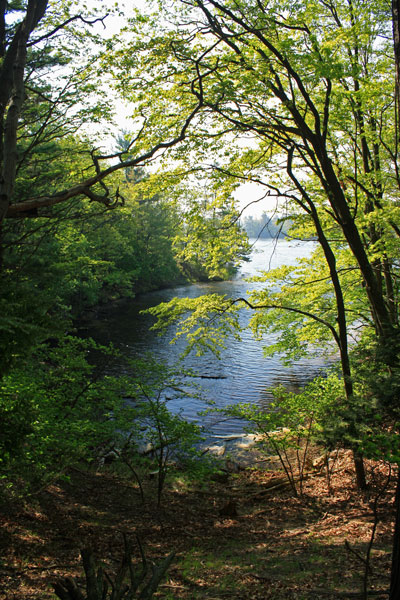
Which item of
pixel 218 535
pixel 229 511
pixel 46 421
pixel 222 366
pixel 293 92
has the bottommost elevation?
pixel 229 511

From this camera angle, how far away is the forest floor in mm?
4852

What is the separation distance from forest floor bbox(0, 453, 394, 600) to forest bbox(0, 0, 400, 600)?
43 mm

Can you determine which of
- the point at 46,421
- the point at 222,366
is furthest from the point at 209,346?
the point at 222,366

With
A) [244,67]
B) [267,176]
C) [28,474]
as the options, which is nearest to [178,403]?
[267,176]

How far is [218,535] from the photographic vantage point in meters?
7.37

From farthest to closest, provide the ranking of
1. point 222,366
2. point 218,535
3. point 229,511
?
point 222,366 < point 229,511 < point 218,535

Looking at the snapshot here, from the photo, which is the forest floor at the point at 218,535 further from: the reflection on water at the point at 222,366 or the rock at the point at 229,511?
the reflection on water at the point at 222,366

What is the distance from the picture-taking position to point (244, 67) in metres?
7.92

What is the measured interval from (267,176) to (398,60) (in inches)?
208

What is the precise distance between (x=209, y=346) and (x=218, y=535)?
11.1 ft

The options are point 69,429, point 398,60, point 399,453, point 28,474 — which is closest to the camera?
point 399,453

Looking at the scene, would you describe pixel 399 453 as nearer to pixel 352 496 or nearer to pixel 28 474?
pixel 28 474

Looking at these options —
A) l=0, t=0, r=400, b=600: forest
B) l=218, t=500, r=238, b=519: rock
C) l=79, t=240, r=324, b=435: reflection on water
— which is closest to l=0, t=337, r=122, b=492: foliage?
l=0, t=0, r=400, b=600: forest

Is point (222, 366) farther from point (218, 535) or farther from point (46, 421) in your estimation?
point (46, 421)
